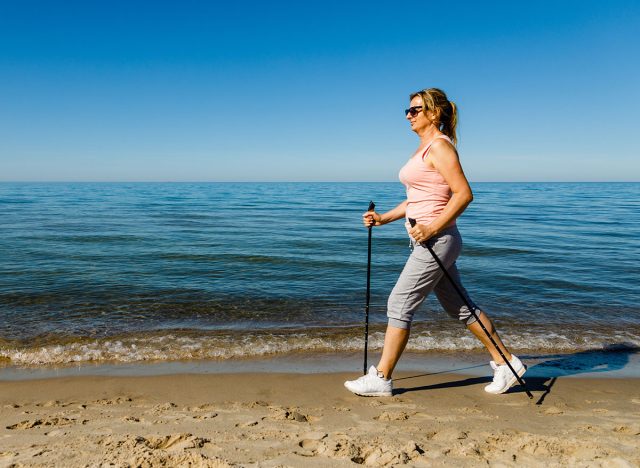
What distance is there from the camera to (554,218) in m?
24.4

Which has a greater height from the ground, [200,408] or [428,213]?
[428,213]

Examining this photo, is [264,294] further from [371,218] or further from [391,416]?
[391,416]

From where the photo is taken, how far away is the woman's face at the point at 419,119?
3.92m

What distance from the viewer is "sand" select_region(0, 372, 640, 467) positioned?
9.98 feet

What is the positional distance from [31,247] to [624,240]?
1857 centimetres

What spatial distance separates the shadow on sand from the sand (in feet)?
0.13

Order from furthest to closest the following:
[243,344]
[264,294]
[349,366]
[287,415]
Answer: [264,294] → [243,344] → [349,366] → [287,415]

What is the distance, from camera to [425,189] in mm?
3885

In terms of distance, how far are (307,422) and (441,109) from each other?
275cm

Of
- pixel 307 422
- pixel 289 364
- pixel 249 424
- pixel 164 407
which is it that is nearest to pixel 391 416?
pixel 307 422

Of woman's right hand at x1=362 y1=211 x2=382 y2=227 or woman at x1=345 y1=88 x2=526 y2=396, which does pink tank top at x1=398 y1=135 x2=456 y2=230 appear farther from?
woman's right hand at x1=362 y1=211 x2=382 y2=227

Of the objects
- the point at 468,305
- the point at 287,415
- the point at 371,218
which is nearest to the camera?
the point at 287,415

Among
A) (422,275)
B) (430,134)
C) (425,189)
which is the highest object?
(430,134)

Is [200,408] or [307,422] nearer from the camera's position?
[307,422]
